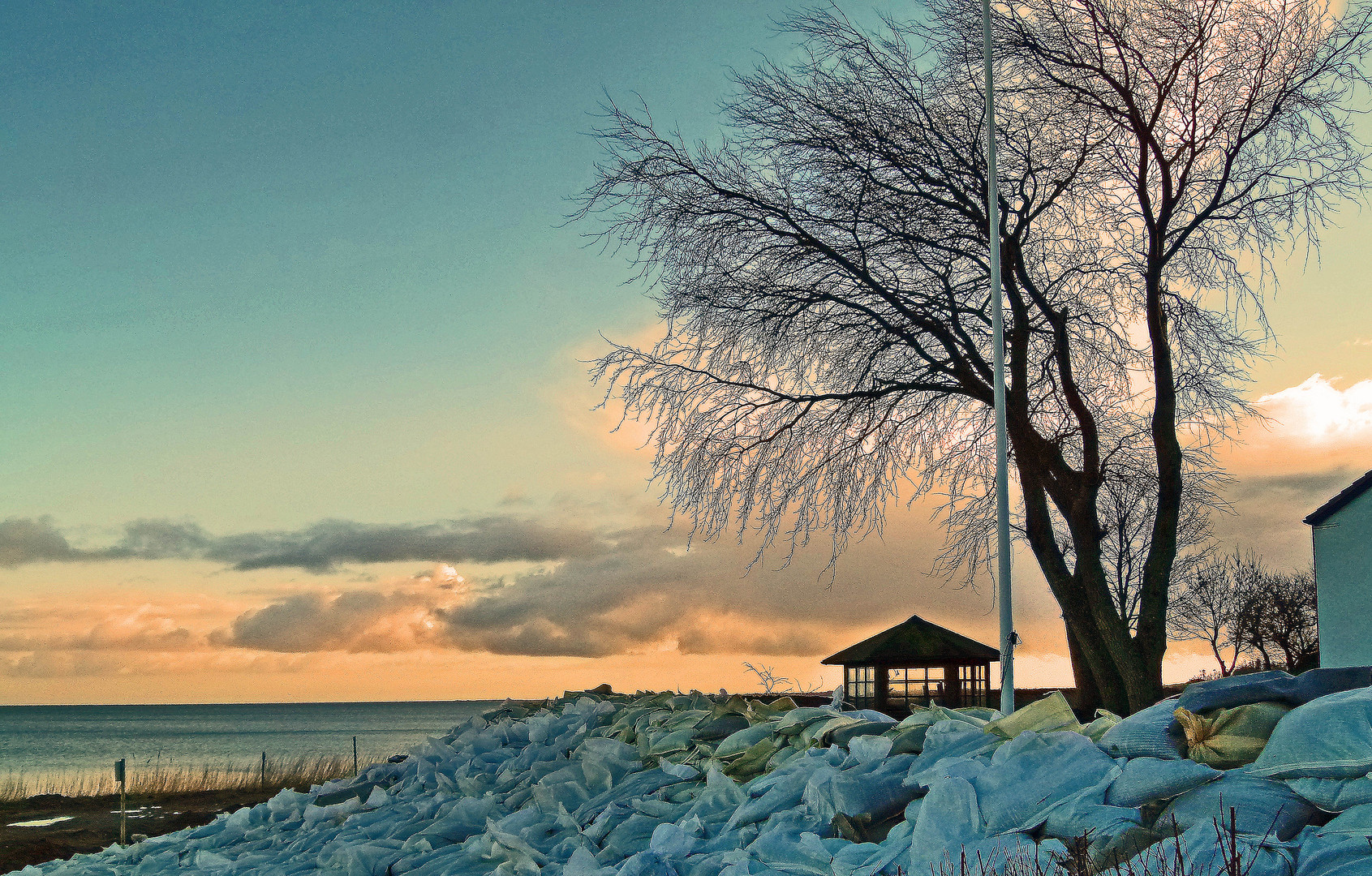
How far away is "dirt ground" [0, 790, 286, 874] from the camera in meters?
13.7

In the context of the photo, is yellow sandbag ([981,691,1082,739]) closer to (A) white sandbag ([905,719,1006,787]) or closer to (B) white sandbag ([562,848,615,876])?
(A) white sandbag ([905,719,1006,787])

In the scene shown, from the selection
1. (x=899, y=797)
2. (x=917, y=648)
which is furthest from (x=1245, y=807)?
(x=917, y=648)

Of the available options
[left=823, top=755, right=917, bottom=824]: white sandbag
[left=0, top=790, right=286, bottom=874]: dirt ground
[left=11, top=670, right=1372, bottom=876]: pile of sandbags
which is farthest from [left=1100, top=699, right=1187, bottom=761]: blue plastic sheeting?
[left=0, top=790, right=286, bottom=874]: dirt ground

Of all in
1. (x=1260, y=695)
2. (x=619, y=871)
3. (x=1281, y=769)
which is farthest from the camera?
(x=619, y=871)

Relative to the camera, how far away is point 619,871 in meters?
4.25

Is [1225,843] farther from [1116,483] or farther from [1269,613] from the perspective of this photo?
[1269,613]

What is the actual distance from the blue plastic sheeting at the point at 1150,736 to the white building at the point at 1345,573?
11.8 m

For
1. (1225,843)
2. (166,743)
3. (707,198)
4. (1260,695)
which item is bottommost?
(166,743)

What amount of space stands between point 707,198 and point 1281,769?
8.51m

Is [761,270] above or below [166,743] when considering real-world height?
above

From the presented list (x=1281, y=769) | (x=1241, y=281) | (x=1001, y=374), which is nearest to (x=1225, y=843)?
(x=1281, y=769)

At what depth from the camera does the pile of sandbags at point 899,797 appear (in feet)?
10.6

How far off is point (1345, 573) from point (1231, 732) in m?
12.4

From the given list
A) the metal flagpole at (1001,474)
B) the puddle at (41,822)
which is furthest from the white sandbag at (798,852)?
the puddle at (41,822)
